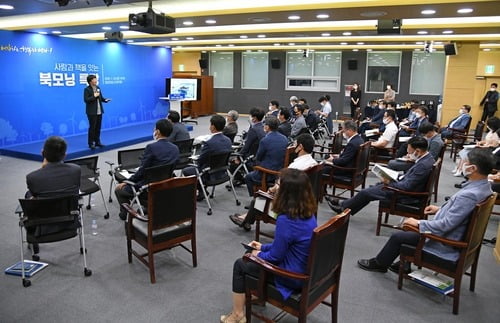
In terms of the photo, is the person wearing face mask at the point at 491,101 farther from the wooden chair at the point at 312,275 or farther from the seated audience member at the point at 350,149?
the wooden chair at the point at 312,275

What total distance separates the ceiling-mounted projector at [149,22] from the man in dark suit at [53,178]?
2.84 m

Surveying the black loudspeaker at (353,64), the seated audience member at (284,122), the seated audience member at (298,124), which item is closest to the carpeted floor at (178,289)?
the seated audience member at (284,122)

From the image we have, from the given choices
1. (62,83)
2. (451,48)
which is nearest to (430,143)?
(451,48)

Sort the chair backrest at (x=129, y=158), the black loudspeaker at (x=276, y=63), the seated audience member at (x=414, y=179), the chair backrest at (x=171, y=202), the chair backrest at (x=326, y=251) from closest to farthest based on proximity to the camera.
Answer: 1. the chair backrest at (x=326, y=251)
2. the chair backrest at (x=171, y=202)
3. the seated audience member at (x=414, y=179)
4. the chair backrest at (x=129, y=158)
5. the black loudspeaker at (x=276, y=63)

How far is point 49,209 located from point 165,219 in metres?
0.93

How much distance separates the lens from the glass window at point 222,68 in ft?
56.8

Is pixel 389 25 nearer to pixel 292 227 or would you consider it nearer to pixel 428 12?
pixel 428 12

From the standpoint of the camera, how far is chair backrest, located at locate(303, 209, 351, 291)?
2312mm

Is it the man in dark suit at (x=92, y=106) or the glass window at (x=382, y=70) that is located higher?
the glass window at (x=382, y=70)

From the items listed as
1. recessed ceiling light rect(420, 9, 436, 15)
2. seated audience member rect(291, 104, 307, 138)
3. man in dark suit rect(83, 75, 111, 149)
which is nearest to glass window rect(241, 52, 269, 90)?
seated audience member rect(291, 104, 307, 138)

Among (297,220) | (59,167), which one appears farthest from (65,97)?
(297,220)

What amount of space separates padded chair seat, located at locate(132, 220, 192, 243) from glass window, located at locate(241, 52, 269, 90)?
13845 mm

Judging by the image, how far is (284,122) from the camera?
287 inches

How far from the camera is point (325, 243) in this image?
2.39 m
